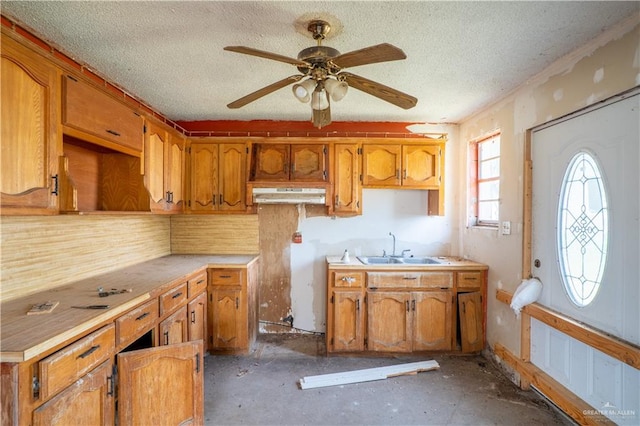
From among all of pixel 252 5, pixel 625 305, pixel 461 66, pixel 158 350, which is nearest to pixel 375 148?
pixel 461 66

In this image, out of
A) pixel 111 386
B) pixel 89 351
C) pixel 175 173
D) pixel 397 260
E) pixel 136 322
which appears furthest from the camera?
pixel 397 260

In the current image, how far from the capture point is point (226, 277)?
3047 mm

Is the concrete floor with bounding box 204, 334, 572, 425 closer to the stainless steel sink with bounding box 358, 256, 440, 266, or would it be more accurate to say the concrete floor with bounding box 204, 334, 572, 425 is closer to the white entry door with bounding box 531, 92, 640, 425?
the white entry door with bounding box 531, 92, 640, 425

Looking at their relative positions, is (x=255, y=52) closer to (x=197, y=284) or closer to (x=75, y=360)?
(x=75, y=360)

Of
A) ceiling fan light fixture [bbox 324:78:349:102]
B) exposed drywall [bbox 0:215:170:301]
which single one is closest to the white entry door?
ceiling fan light fixture [bbox 324:78:349:102]

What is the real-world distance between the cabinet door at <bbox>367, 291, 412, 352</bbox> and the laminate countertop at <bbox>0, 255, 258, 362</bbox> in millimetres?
1309

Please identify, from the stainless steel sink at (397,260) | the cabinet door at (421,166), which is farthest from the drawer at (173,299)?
the cabinet door at (421,166)

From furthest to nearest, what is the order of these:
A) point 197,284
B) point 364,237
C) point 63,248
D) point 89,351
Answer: point 364,237 → point 197,284 → point 63,248 → point 89,351

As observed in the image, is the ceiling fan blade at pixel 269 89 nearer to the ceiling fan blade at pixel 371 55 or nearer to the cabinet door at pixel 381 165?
the ceiling fan blade at pixel 371 55

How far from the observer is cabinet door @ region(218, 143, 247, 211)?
337 cm

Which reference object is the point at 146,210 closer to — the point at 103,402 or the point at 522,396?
the point at 103,402

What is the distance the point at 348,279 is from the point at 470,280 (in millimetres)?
1164

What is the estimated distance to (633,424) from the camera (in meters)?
1.67

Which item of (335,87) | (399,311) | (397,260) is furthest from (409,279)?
(335,87)
